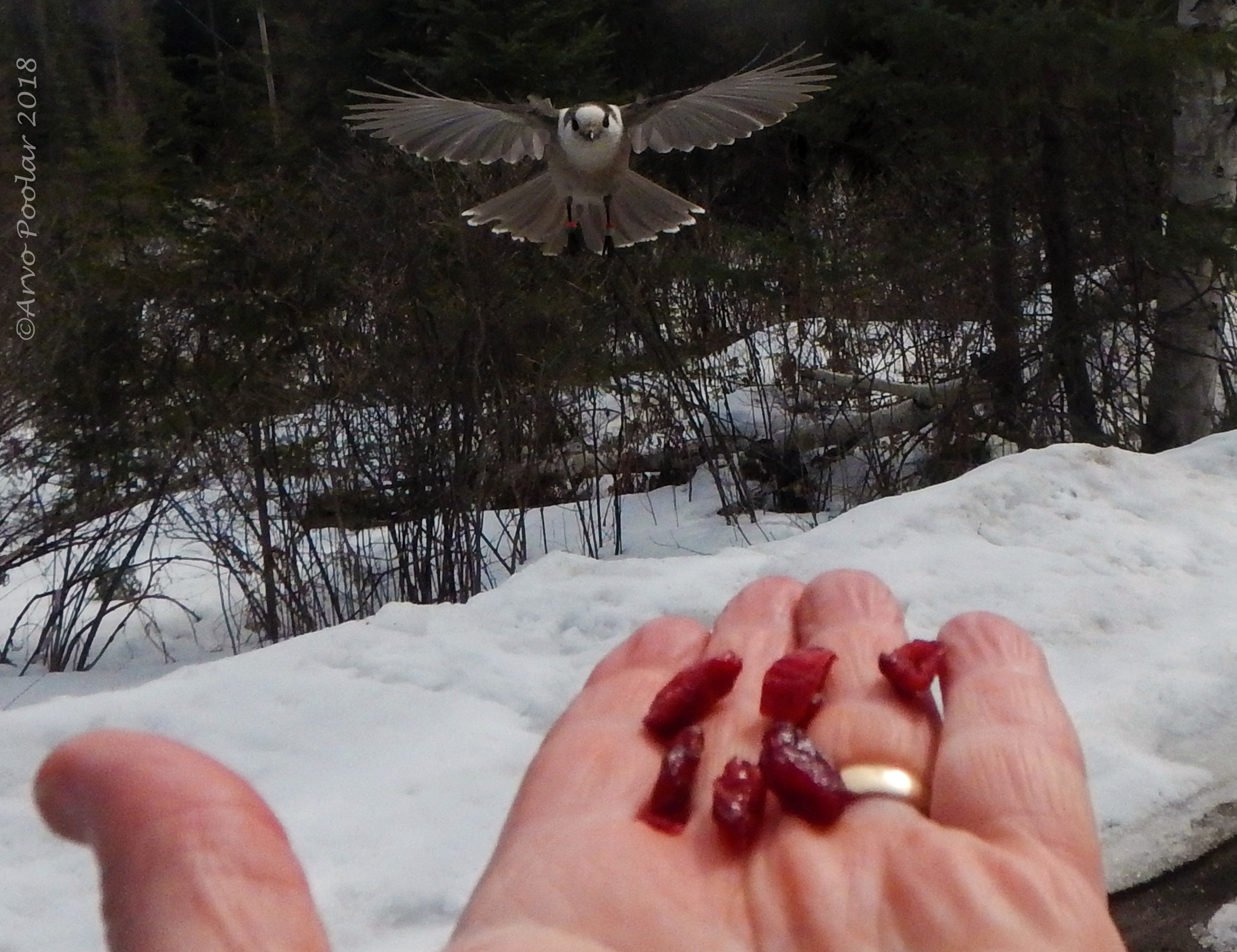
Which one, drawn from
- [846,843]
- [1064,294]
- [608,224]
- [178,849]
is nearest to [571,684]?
[846,843]

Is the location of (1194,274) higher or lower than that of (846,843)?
higher

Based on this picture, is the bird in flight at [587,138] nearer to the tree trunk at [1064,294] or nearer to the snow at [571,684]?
the tree trunk at [1064,294]

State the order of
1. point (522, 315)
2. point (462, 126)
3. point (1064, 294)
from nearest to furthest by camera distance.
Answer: point (462, 126)
point (522, 315)
point (1064, 294)

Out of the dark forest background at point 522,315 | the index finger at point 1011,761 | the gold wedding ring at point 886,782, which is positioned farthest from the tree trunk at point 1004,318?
the gold wedding ring at point 886,782

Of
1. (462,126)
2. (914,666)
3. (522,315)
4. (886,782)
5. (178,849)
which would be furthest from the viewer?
(522,315)

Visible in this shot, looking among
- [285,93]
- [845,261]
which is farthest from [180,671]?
[285,93]

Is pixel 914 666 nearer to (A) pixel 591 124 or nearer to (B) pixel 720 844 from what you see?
(B) pixel 720 844

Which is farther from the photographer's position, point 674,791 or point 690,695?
point 690,695

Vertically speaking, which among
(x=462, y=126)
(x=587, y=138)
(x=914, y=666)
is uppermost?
(x=462, y=126)

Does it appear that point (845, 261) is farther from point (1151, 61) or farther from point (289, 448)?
point (289, 448)
